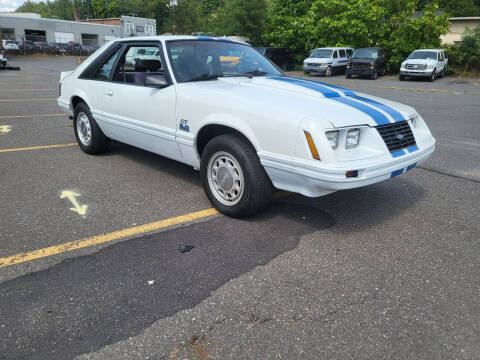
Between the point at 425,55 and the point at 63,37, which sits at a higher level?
→ the point at 63,37

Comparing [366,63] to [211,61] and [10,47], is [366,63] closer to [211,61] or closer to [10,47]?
[211,61]

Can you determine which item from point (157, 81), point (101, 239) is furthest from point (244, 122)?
point (101, 239)

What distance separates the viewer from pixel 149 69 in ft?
14.5

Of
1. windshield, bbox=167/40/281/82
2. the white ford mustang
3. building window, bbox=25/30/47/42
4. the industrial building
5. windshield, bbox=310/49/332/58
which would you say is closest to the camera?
the white ford mustang

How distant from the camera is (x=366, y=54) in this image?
24266mm

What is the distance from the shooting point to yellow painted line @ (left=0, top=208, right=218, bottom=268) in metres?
3.05

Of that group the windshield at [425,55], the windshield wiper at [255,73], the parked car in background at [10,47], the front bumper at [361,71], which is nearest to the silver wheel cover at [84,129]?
the windshield wiper at [255,73]

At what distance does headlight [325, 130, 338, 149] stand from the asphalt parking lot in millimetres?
844

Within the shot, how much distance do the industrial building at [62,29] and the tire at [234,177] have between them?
46.3 m

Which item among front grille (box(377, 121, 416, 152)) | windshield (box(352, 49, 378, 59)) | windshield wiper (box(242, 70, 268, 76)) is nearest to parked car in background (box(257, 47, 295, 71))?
windshield (box(352, 49, 378, 59))

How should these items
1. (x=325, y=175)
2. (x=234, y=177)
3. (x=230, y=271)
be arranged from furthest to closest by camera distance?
(x=234, y=177) < (x=325, y=175) < (x=230, y=271)

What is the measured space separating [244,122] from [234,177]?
0.52 metres

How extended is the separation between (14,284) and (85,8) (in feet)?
370

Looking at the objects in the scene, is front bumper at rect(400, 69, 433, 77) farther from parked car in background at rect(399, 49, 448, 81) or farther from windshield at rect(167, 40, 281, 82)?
windshield at rect(167, 40, 281, 82)
